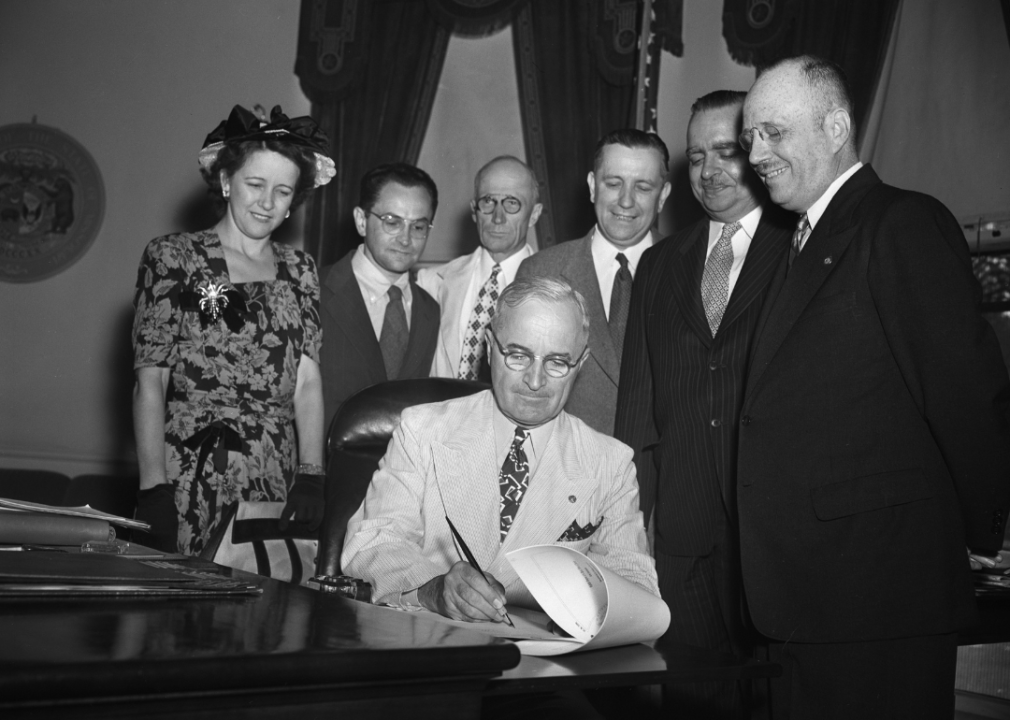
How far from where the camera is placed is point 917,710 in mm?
1881

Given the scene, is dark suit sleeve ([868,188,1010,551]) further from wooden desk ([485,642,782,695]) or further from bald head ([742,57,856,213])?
wooden desk ([485,642,782,695])

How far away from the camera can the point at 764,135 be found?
220cm

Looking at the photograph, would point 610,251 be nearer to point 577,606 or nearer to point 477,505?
point 477,505

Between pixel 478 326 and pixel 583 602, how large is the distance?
2247mm

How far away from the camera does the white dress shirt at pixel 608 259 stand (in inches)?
121

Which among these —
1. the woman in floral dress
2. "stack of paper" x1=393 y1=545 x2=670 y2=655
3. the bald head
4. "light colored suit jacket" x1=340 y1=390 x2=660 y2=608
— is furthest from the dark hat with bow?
"stack of paper" x1=393 y1=545 x2=670 y2=655

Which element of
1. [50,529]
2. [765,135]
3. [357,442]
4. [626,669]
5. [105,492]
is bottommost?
[105,492]

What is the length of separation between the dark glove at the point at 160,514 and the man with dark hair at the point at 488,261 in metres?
1.29

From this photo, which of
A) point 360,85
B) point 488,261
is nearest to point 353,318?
point 488,261

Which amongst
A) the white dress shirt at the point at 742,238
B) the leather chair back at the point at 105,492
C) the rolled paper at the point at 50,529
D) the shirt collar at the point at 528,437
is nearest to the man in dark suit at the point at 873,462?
the shirt collar at the point at 528,437

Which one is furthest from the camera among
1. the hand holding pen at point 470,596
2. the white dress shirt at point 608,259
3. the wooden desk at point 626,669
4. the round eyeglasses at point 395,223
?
the round eyeglasses at point 395,223

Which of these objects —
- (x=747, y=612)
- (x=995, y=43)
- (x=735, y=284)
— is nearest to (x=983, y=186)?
(x=995, y=43)

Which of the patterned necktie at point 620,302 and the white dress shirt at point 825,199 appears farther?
the patterned necktie at point 620,302

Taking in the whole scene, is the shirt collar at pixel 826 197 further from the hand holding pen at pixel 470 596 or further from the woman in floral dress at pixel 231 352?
the woman in floral dress at pixel 231 352
